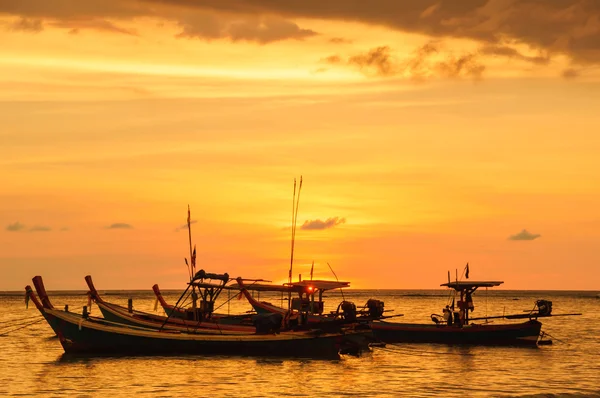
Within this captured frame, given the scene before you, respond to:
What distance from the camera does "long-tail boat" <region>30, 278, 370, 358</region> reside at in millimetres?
48938

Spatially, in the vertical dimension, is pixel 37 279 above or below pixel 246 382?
above

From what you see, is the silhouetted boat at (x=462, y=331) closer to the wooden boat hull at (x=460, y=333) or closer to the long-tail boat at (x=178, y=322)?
the wooden boat hull at (x=460, y=333)

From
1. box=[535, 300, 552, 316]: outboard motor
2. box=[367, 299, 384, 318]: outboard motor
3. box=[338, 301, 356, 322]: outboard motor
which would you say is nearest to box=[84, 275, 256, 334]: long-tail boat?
box=[338, 301, 356, 322]: outboard motor

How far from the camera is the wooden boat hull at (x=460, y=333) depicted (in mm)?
59812

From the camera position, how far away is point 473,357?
5541 centimetres

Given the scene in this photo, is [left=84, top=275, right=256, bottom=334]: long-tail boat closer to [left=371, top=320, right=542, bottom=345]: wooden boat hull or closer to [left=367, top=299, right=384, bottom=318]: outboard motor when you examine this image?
[left=367, top=299, right=384, bottom=318]: outboard motor

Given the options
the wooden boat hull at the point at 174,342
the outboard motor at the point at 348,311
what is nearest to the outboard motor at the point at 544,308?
the outboard motor at the point at 348,311

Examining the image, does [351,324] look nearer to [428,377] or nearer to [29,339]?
[428,377]

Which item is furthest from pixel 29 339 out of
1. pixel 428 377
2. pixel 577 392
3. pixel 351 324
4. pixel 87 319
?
pixel 577 392

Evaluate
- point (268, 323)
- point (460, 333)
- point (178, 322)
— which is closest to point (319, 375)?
point (268, 323)

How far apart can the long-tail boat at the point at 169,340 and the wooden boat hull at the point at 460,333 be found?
1192cm

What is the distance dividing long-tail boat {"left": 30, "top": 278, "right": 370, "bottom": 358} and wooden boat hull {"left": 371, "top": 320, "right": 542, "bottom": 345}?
11.9 m

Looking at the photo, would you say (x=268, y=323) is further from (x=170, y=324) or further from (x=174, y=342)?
(x=170, y=324)

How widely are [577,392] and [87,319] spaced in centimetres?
2538
